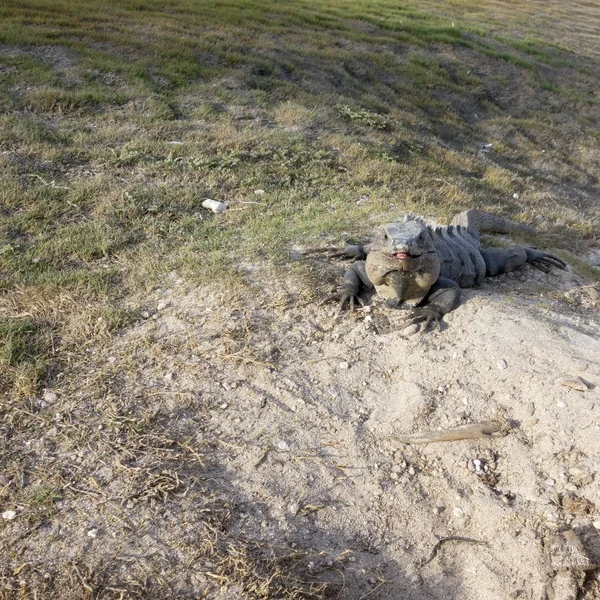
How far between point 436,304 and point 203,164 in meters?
4.39

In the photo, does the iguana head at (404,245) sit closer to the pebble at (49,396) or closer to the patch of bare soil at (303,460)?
the patch of bare soil at (303,460)

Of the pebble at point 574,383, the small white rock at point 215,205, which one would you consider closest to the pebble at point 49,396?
the small white rock at point 215,205

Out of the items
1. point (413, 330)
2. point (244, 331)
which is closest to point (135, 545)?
point (244, 331)

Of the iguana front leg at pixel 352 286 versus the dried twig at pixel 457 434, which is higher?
the iguana front leg at pixel 352 286

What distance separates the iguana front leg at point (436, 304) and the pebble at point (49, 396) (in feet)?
9.13

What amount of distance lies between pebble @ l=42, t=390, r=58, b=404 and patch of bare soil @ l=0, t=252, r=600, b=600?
0.02m

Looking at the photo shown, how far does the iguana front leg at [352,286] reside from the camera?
5.03 metres

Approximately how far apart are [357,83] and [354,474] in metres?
12.2

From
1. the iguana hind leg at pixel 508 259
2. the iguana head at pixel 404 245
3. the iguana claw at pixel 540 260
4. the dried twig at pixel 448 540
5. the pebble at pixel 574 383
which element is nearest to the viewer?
the dried twig at pixel 448 540

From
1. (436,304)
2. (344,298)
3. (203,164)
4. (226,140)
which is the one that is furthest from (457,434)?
(226,140)

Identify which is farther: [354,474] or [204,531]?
[354,474]

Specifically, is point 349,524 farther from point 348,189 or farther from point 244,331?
point 348,189

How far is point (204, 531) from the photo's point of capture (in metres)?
3.20

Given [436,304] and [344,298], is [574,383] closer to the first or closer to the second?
[436,304]
